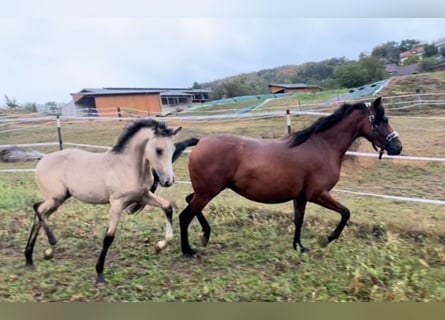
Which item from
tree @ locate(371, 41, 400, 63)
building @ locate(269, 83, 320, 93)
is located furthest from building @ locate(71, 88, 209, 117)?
tree @ locate(371, 41, 400, 63)

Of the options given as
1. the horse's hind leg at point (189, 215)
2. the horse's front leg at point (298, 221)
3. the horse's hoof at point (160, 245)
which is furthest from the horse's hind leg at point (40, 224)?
the horse's front leg at point (298, 221)

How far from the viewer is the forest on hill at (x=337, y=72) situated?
213 cm

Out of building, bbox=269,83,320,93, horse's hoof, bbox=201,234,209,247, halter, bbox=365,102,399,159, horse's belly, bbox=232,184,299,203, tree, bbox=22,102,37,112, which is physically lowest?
horse's hoof, bbox=201,234,209,247

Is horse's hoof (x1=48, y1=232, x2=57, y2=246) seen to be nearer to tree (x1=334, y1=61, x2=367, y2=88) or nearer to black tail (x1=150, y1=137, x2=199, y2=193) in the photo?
black tail (x1=150, y1=137, x2=199, y2=193)

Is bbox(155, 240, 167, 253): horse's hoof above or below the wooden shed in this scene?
below

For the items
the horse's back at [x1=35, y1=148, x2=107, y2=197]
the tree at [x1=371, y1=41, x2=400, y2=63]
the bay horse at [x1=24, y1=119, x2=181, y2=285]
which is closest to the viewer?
A: the bay horse at [x1=24, y1=119, x2=181, y2=285]

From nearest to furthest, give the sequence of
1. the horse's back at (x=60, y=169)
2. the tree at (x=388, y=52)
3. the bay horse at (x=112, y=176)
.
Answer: the bay horse at (x=112, y=176), the horse's back at (x=60, y=169), the tree at (x=388, y=52)

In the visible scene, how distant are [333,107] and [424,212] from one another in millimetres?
733

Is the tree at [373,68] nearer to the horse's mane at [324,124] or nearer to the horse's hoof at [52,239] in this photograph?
the horse's mane at [324,124]

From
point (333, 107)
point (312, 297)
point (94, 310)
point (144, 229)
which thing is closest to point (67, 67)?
point (144, 229)

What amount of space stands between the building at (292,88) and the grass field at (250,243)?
179 millimetres

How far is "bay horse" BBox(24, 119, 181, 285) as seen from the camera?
1868mm

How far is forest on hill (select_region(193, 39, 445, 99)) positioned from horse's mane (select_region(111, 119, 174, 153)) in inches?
16.8

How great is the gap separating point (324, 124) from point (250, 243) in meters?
0.75
